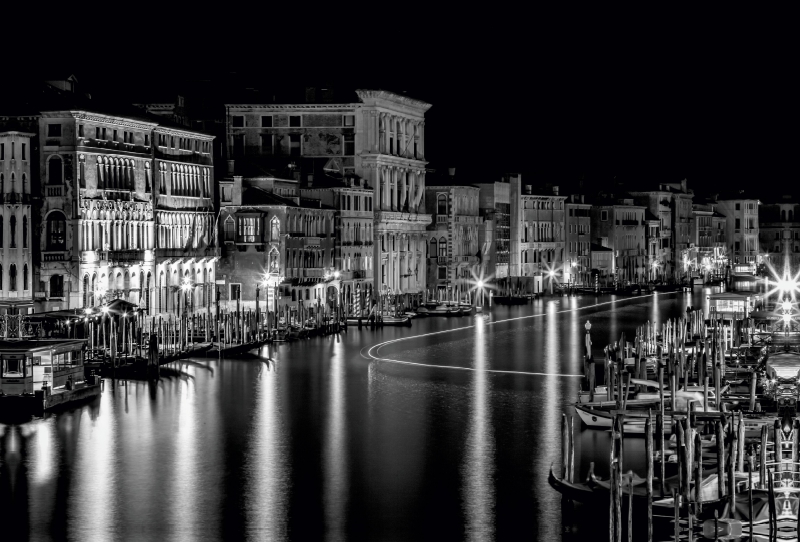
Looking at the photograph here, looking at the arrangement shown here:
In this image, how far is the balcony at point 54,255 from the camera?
48.1m

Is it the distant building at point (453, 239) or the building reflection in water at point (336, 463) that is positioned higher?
the distant building at point (453, 239)

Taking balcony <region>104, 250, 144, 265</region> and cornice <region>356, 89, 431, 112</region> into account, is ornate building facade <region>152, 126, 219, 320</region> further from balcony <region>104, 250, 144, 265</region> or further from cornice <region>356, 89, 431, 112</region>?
cornice <region>356, 89, 431, 112</region>

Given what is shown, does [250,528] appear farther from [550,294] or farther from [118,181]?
[550,294]

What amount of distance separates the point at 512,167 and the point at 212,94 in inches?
1228

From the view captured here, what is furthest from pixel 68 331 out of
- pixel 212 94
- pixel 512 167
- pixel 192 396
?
pixel 512 167

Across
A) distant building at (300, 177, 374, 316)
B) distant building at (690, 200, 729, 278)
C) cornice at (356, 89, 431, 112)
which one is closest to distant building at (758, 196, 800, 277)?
distant building at (690, 200, 729, 278)

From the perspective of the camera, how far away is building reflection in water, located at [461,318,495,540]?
25.0 m

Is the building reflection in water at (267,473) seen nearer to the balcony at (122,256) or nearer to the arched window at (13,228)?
the arched window at (13,228)

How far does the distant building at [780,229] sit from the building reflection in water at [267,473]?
96.6 m

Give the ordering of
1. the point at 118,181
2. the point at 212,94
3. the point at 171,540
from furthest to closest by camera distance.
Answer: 1. the point at 212,94
2. the point at 118,181
3. the point at 171,540

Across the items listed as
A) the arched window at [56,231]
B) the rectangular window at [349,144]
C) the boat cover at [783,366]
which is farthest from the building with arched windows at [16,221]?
the rectangular window at [349,144]

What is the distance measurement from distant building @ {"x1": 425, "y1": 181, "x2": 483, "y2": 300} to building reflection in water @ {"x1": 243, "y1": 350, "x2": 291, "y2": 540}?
39713 millimetres

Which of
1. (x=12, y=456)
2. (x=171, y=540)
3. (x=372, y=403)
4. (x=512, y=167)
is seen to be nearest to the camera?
(x=171, y=540)

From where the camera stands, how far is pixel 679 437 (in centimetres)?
2628
